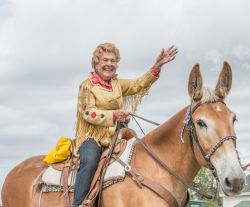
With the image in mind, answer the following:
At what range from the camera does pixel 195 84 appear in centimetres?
718

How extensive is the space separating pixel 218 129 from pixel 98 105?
2.25 meters

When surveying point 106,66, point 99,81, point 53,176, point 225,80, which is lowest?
point 53,176

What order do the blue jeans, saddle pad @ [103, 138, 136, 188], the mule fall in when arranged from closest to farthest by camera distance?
the mule < saddle pad @ [103, 138, 136, 188] < the blue jeans

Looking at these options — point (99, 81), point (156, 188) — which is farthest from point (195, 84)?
point (99, 81)

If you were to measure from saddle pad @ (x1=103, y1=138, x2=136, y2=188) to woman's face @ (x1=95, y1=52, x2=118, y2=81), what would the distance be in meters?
1.29

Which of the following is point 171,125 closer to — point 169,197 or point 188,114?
point 188,114

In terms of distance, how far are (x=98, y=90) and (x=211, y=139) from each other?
2263mm

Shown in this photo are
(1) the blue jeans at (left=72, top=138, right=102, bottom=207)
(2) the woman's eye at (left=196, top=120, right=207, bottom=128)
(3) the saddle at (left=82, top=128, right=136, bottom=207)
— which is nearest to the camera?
(2) the woman's eye at (left=196, top=120, right=207, bottom=128)

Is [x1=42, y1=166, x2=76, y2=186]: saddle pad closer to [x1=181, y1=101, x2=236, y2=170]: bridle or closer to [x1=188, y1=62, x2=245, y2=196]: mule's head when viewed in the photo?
[x1=181, y1=101, x2=236, y2=170]: bridle

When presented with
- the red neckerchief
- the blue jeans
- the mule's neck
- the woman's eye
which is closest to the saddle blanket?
the blue jeans

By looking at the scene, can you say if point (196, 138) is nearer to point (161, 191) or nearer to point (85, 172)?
point (161, 191)

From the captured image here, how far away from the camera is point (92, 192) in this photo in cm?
771

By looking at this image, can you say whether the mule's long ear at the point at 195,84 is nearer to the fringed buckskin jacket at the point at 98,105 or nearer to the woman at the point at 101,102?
the woman at the point at 101,102

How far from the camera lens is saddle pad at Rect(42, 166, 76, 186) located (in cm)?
838
